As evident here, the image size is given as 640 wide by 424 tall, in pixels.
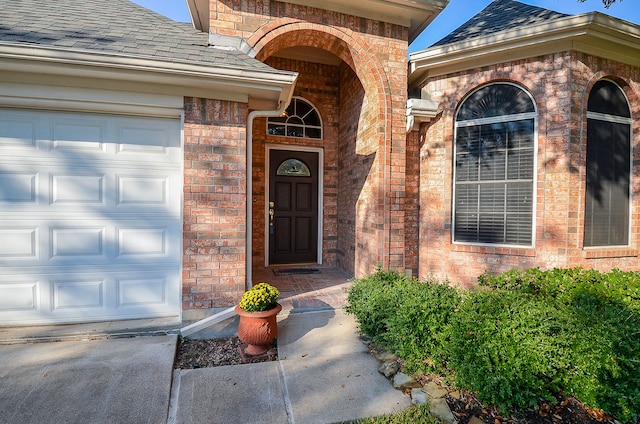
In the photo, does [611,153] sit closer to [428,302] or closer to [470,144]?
[470,144]

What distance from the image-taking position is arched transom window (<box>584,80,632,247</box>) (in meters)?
4.29

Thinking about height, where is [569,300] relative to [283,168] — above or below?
below

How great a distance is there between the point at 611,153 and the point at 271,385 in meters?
5.63

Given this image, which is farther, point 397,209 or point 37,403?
point 397,209

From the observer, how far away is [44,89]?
9.81 feet

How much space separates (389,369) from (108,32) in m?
4.56

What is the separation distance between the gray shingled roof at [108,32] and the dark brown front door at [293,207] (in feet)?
8.10

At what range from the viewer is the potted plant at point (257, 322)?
289cm

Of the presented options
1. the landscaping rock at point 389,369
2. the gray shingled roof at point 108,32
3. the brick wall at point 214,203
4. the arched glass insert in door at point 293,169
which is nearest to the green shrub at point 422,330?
the landscaping rock at point 389,369

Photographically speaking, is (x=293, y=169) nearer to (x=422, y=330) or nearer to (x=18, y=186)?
(x=18, y=186)

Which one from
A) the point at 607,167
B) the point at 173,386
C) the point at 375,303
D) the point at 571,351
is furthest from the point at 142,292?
the point at 607,167

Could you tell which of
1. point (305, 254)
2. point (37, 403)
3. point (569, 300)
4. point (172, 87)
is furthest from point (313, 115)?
point (37, 403)

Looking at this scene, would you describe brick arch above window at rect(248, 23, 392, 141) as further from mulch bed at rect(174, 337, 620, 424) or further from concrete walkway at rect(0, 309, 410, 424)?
mulch bed at rect(174, 337, 620, 424)

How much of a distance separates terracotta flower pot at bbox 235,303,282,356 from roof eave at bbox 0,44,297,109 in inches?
94.2
